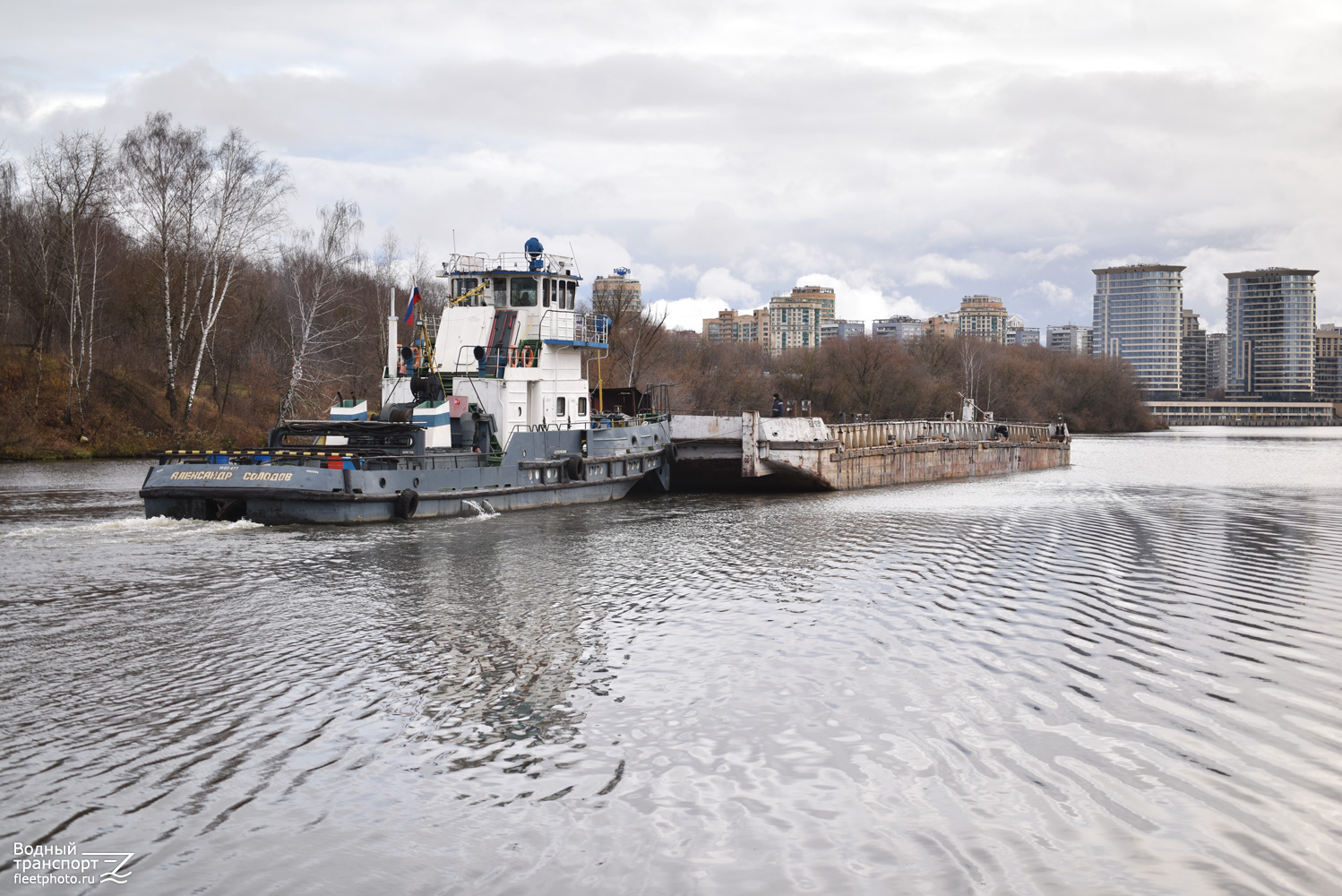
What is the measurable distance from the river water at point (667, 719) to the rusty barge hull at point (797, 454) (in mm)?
12488

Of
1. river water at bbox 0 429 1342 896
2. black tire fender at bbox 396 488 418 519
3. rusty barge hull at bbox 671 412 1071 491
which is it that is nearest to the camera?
river water at bbox 0 429 1342 896

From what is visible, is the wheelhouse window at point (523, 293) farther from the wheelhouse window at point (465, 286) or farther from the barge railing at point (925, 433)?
the barge railing at point (925, 433)

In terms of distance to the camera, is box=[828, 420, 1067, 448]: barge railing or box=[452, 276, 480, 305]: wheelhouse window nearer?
box=[452, 276, 480, 305]: wheelhouse window

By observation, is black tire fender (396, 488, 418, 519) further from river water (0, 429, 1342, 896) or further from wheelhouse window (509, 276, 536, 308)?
wheelhouse window (509, 276, 536, 308)

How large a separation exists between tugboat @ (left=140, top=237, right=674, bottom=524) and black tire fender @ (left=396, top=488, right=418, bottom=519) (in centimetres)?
3

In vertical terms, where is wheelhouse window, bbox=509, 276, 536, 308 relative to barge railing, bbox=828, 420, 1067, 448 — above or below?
above

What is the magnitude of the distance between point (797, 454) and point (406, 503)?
1328 cm

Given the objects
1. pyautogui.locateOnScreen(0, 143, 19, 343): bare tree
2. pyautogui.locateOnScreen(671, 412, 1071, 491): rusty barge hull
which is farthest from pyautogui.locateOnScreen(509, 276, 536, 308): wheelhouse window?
pyautogui.locateOnScreen(0, 143, 19, 343): bare tree

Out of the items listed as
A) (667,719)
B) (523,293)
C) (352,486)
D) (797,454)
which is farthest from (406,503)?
(797,454)

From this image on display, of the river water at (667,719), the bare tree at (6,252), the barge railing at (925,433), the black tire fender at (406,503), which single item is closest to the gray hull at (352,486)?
the black tire fender at (406,503)

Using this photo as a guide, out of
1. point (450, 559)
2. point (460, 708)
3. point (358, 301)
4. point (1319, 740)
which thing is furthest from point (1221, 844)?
point (358, 301)

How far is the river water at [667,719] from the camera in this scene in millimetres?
6043

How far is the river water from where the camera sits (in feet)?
19.8

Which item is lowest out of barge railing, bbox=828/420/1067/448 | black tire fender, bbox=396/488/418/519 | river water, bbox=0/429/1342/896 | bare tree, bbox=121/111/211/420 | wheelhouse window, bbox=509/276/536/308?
river water, bbox=0/429/1342/896
